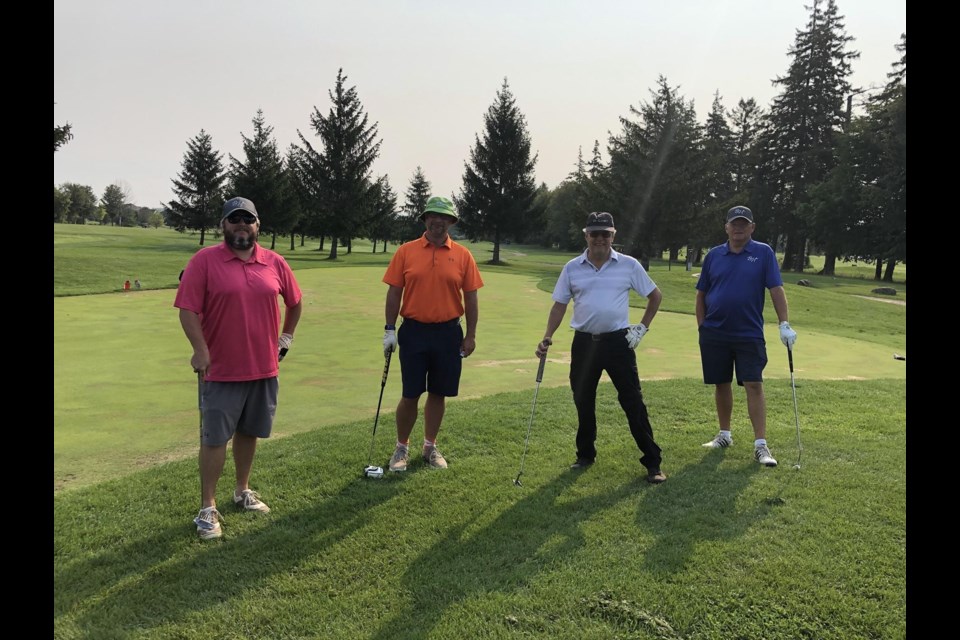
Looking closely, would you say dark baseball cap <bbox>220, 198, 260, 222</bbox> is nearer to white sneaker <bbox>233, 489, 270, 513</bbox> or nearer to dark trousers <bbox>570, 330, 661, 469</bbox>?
white sneaker <bbox>233, 489, 270, 513</bbox>

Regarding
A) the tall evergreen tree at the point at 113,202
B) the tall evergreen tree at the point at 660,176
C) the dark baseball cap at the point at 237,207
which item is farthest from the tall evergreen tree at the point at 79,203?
the dark baseball cap at the point at 237,207

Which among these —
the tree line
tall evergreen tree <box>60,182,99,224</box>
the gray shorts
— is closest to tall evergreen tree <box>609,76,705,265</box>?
the tree line

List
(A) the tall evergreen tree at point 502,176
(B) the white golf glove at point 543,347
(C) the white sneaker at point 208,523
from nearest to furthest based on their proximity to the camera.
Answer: (C) the white sneaker at point 208,523 < (B) the white golf glove at point 543,347 < (A) the tall evergreen tree at point 502,176

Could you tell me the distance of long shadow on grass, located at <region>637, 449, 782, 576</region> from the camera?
3287mm

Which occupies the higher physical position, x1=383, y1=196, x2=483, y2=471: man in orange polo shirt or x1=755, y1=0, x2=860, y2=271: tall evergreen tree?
x1=755, y1=0, x2=860, y2=271: tall evergreen tree

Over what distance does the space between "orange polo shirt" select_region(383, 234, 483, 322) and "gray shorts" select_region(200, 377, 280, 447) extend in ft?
3.95

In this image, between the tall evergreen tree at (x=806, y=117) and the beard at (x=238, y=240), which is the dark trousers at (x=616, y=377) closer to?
the beard at (x=238, y=240)

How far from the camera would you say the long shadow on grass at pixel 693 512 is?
10.8ft

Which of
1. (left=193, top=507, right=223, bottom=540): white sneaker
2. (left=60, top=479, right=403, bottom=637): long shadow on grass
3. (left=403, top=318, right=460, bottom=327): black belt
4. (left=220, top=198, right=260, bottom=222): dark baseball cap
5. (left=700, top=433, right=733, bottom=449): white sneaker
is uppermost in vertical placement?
(left=220, top=198, right=260, bottom=222): dark baseball cap

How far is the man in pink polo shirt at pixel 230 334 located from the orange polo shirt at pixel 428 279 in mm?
1056
